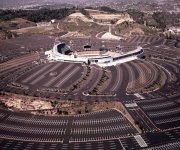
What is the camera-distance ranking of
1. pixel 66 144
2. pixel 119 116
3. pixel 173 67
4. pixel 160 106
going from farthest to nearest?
pixel 173 67 → pixel 160 106 → pixel 119 116 → pixel 66 144

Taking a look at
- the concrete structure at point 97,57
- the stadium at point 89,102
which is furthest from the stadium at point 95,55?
the stadium at point 89,102

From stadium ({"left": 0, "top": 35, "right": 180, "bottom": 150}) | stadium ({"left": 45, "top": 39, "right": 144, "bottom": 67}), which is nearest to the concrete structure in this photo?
stadium ({"left": 45, "top": 39, "right": 144, "bottom": 67})

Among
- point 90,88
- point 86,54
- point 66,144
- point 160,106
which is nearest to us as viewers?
point 66,144

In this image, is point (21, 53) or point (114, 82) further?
point (21, 53)

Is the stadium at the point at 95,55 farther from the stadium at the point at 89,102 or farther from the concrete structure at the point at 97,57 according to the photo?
the stadium at the point at 89,102

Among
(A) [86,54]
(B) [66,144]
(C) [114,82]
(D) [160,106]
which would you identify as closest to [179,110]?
(D) [160,106]

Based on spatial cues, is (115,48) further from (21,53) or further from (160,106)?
(160,106)

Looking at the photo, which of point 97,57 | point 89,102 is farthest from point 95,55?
point 89,102

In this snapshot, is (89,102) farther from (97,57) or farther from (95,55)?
(95,55)
